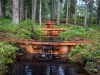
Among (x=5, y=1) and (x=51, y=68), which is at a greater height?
(x=5, y=1)

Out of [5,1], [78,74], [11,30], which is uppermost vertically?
[5,1]

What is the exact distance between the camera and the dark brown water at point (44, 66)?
8383mm

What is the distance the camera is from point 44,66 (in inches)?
369

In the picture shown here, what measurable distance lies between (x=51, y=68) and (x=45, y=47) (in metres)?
2.97

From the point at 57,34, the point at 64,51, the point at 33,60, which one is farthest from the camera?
the point at 57,34

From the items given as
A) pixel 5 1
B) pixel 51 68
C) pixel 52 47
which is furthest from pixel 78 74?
pixel 5 1

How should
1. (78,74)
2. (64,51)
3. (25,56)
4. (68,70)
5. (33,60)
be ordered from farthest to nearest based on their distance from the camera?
(64,51)
(25,56)
(33,60)
(68,70)
(78,74)

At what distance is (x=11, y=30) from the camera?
15.5 m

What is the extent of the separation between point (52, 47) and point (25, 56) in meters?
1.83

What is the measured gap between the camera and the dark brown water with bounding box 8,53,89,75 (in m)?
8.38

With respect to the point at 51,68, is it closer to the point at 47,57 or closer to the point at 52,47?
the point at 47,57

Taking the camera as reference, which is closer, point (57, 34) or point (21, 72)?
point (21, 72)

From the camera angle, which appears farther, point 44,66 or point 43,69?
point 44,66

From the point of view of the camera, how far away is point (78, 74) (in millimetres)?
8180
